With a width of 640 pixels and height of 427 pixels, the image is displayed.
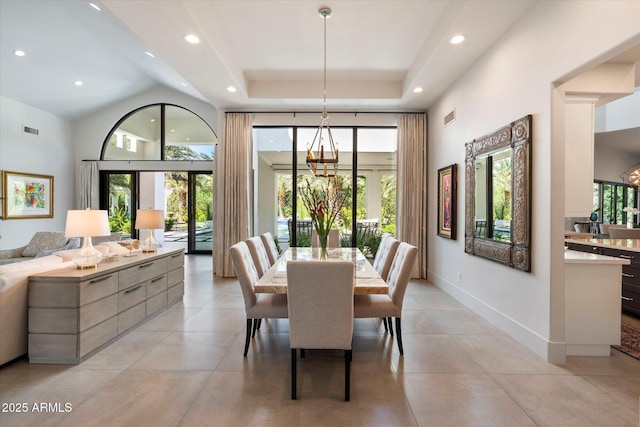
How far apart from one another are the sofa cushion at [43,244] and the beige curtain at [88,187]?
2.13m

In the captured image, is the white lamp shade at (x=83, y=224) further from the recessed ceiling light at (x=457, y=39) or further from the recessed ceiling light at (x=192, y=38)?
the recessed ceiling light at (x=457, y=39)

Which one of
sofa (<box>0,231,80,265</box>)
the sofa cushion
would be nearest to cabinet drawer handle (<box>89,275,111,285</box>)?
sofa (<box>0,231,80,265</box>)

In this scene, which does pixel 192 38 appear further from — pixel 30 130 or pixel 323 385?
pixel 30 130

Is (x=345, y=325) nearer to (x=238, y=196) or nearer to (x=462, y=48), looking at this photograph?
(x=462, y=48)

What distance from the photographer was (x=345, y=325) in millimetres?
2166

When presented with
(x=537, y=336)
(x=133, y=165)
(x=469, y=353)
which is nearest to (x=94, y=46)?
(x=133, y=165)

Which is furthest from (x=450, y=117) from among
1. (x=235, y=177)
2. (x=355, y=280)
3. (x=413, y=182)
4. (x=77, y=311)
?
(x=77, y=311)

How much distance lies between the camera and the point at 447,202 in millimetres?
4895

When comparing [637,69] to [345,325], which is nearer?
[345,325]

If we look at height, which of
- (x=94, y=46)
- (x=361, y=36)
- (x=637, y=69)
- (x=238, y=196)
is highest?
(x=94, y=46)

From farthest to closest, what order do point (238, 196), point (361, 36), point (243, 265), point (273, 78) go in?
point (238, 196), point (273, 78), point (361, 36), point (243, 265)

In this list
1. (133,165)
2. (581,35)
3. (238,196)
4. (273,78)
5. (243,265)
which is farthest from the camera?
(133,165)

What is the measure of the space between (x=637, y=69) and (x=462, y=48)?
184 centimetres

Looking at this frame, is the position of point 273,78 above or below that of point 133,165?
above
